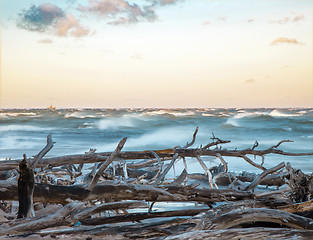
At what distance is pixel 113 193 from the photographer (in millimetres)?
2662

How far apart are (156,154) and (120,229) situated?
1176 mm

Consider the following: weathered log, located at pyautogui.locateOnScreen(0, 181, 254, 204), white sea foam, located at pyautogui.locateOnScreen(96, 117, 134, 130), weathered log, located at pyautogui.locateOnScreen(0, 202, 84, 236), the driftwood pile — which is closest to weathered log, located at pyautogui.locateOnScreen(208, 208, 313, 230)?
the driftwood pile

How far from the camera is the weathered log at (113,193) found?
2555 mm

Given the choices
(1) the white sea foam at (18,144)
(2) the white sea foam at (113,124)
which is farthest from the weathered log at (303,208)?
(2) the white sea foam at (113,124)

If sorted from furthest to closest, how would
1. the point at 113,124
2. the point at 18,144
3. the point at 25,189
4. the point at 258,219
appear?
the point at 113,124
the point at 18,144
the point at 25,189
the point at 258,219

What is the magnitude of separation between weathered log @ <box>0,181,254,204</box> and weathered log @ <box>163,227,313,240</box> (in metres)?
0.67

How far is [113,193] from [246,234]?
41.5 inches

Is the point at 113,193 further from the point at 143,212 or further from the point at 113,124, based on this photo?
the point at 113,124

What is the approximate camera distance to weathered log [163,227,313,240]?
1974 millimetres

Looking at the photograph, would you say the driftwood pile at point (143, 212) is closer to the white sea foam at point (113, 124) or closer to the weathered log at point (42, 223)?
the weathered log at point (42, 223)

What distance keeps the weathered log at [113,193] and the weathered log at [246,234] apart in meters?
0.67

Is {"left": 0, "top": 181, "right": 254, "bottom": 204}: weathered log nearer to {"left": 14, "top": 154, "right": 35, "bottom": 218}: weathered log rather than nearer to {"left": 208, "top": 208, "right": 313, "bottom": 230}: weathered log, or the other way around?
{"left": 14, "top": 154, "right": 35, "bottom": 218}: weathered log

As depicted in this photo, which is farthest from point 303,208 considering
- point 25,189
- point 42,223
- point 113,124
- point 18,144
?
point 113,124

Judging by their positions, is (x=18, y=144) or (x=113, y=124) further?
(x=113, y=124)
